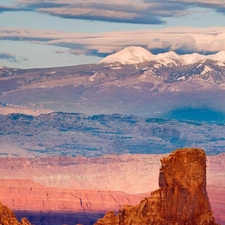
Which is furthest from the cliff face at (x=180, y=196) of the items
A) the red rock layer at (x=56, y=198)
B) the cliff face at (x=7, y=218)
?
the red rock layer at (x=56, y=198)

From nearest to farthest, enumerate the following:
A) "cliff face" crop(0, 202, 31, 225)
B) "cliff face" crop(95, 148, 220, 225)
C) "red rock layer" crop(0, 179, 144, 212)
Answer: "cliff face" crop(95, 148, 220, 225) → "cliff face" crop(0, 202, 31, 225) → "red rock layer" crop(0, 179, 144, 212)

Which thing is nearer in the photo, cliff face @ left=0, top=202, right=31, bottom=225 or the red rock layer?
cliff face @ left=0, top=202, right=31, bottom=225

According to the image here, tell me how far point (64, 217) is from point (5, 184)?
20629 mm

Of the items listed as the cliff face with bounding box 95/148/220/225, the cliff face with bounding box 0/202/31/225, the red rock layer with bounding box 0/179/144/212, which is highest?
the cliff face with bounding box 95/148/220/225

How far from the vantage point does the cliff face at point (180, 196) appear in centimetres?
3756

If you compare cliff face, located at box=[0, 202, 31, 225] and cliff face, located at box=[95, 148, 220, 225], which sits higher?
cliff face, located at box=[95, 148, 220, 225]

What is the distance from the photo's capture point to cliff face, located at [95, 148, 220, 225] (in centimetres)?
3756

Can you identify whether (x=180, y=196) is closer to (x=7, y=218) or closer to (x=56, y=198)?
(x=7, y=218)

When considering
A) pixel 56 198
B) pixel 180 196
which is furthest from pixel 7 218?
pixel 56 198

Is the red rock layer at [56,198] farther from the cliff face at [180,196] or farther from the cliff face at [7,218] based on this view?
the cliff face at [180,196]

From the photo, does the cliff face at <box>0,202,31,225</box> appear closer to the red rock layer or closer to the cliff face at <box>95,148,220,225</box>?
the cliff face at <box>95,148,220,225</box>

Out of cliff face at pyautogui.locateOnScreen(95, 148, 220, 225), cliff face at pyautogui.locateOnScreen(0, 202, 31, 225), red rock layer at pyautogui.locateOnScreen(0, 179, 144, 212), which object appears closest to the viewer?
cliff face at pyautogui.locateOnScreen(95, 148, 220, 225)

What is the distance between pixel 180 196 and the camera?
3806cm

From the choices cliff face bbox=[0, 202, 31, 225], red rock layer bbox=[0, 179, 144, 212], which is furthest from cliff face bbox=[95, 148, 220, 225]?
red rock layer bbox=[0, 179, 144, 212]
